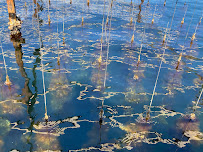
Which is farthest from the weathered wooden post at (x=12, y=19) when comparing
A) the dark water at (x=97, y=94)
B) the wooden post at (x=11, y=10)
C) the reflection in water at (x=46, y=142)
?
the reflection in water at (x=46, y=142)

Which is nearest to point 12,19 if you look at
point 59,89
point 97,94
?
point 59,89

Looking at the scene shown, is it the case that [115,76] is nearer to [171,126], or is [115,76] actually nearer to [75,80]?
[75,80]

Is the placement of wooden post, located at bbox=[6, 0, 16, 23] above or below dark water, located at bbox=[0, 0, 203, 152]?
above

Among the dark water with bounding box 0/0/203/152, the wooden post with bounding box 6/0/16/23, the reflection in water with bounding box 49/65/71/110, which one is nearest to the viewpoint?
the dark water with bounding box 0/0/203/152

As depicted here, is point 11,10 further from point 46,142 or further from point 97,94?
point 46,142

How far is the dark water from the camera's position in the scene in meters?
10.9

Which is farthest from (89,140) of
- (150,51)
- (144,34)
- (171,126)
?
(144,34)

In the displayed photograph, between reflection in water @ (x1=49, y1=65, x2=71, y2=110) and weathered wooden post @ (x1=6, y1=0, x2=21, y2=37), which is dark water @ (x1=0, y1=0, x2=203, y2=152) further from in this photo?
weathered wooden post @ (x1=6, y1=0, x2=21, y2=37)

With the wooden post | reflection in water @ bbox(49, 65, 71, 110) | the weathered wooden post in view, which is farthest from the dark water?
the wooden post

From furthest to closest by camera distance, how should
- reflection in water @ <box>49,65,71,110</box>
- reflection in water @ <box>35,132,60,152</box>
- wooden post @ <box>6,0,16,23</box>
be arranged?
wooden post @ <box>6,0,16,23</box> < reflection in water @ <box>49,65,71,110</box> < reflection in water @ <box>35,132,60,152</box>

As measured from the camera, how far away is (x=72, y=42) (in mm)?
23812

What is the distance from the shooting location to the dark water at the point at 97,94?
35.9 ft

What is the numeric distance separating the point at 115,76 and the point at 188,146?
8.52 m

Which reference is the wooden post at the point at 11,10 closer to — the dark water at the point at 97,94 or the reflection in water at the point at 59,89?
the dark water at the point at 97,94
